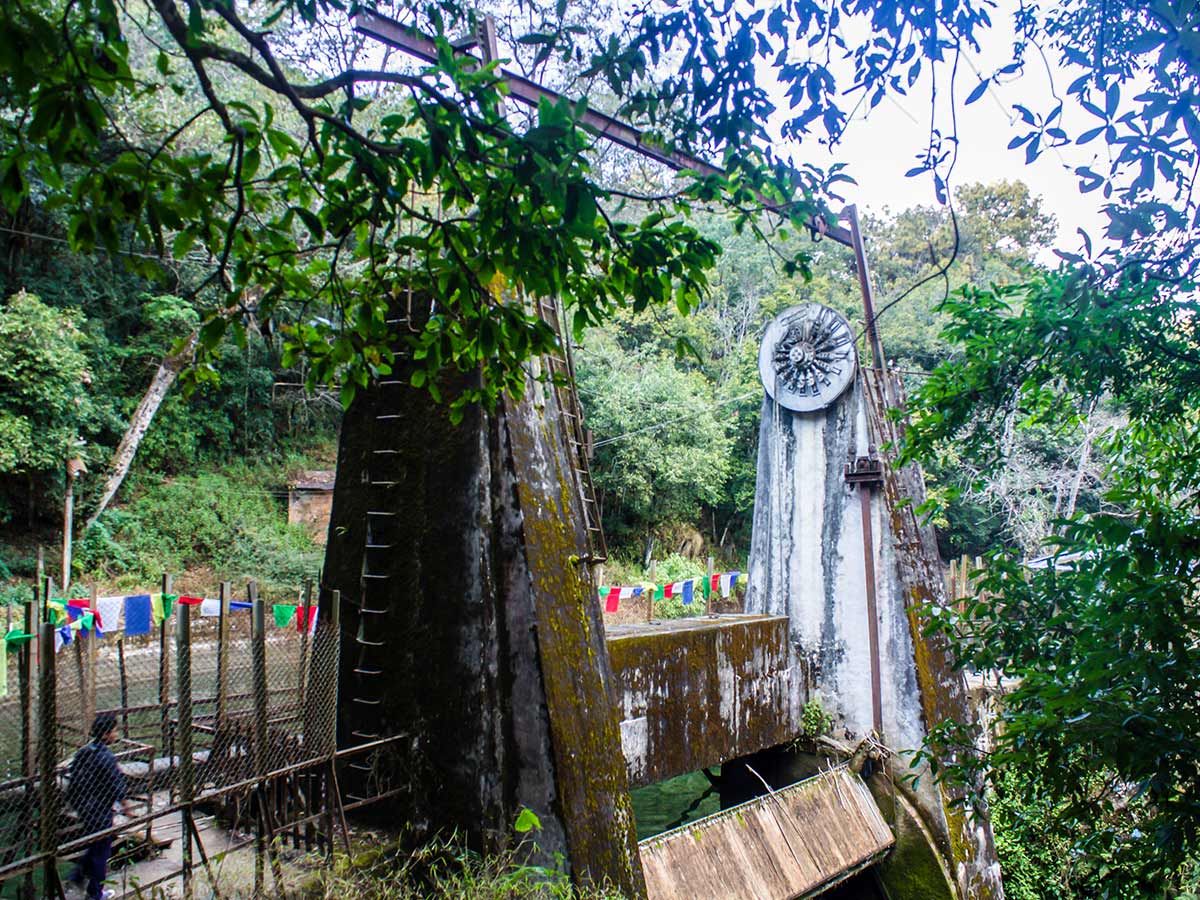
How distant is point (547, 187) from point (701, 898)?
18.0ft

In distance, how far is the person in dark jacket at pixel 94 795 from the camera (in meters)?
4.67

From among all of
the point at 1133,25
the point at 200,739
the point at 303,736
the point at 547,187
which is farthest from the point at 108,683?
the point at 1133,25

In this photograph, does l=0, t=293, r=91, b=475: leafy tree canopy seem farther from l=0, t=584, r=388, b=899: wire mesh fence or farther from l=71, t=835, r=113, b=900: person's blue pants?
l=71, t=835, r=113, b=900: person's blue pants

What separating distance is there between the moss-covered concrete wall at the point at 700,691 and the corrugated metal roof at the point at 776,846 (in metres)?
0.59

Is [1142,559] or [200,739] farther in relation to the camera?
[200,739]

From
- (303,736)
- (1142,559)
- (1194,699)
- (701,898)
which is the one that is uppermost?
(1142,559)

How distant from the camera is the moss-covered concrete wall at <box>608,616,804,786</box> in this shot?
21.4ft

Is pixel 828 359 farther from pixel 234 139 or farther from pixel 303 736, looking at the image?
pixel 234 139

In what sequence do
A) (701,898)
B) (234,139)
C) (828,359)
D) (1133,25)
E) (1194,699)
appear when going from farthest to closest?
1. (828,359)
2. (701,898)
3. (1133,25)
4. (1194,699)
5. (234,139)

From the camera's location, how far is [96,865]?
475 centimetres

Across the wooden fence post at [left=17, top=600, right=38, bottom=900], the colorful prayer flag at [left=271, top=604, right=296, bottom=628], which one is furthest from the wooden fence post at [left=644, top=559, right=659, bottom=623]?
the wooden fence post at [left=17, top=600, right=38, bottom=900]

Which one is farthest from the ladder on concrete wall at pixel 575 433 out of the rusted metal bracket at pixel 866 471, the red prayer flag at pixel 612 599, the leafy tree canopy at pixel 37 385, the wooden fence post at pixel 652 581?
the leafy tree canopy at pixel 37 385

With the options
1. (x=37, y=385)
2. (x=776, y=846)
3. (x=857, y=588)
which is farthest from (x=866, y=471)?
(x=37, y=385)

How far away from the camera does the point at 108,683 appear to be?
41.0ft
